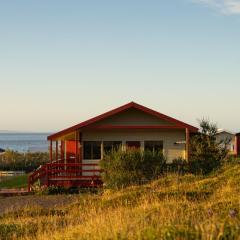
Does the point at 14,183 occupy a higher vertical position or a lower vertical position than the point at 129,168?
lower

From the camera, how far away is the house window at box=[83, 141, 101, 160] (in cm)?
2895

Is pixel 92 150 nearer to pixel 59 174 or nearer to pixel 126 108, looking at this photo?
pixel 59 174

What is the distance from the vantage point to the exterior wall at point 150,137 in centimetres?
2886

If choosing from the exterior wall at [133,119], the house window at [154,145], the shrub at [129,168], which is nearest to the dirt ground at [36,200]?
the shrub at [129,168]

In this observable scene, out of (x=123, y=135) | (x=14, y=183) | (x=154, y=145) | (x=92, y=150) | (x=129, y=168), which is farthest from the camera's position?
(x=14, y=183)

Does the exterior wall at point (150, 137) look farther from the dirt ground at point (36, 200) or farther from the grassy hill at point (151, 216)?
the dirt ground at point (36, 200)

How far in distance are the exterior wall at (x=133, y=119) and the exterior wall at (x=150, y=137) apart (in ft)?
2.11

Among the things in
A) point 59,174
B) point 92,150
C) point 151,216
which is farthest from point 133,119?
point 151,216

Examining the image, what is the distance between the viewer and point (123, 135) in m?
28.8

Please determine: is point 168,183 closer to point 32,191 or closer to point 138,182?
point 138,182

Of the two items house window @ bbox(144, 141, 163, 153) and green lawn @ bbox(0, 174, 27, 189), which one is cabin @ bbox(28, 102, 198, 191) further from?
green lawn @ bbox(0, 174, 27, 189)

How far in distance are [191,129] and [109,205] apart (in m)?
12.9

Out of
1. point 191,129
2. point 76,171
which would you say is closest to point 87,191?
point 76,171

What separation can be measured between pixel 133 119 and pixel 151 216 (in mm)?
18889
